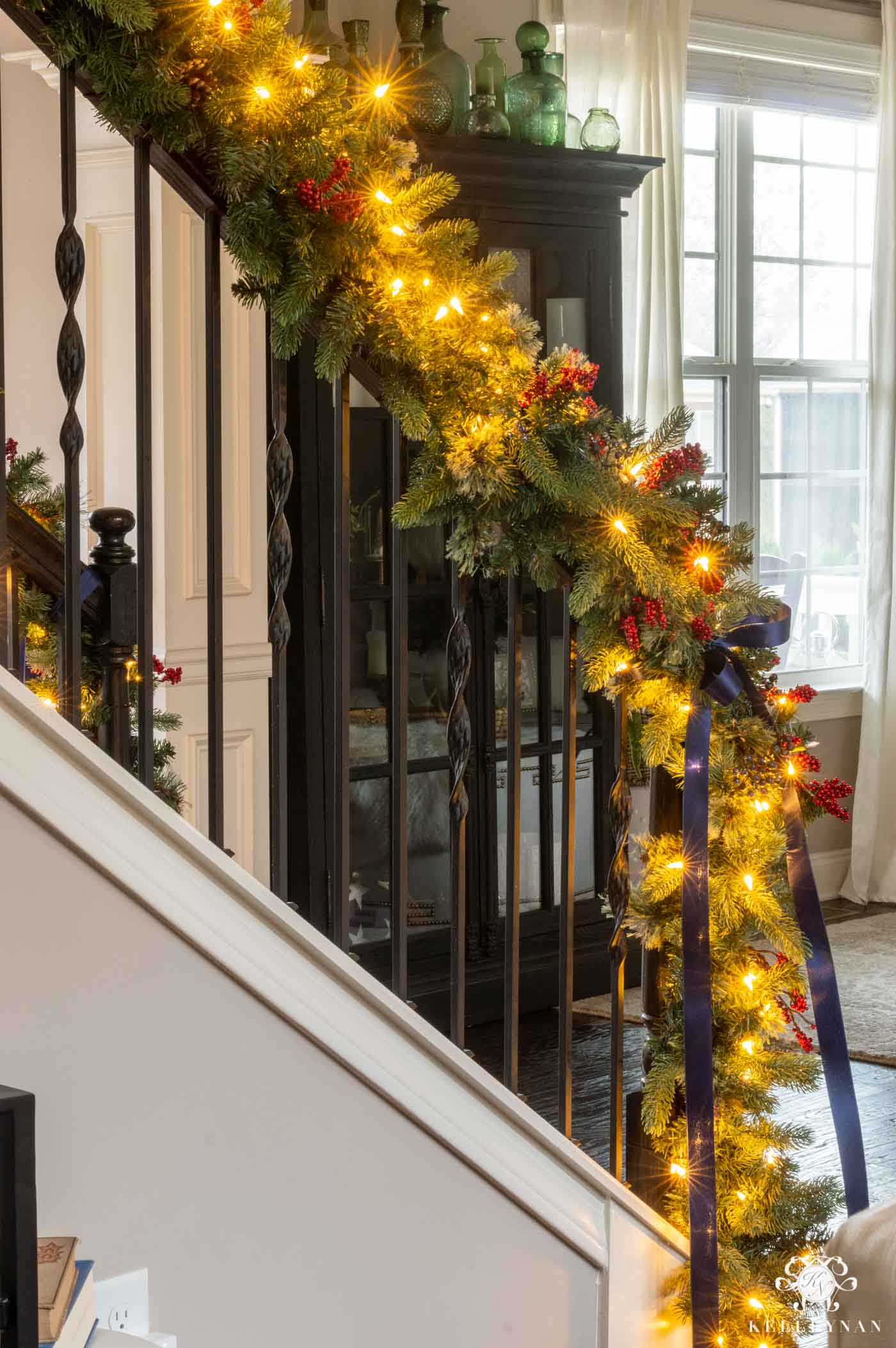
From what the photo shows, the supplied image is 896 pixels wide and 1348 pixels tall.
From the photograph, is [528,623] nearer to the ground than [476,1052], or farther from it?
farther from it

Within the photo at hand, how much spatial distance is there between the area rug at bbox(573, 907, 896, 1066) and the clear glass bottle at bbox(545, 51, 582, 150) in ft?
7.73

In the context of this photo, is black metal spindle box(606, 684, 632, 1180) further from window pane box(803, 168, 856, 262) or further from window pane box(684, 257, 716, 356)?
window pane box(803, 168, 856, 262)

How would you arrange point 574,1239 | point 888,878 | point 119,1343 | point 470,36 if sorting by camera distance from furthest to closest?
1. point 888,878
2. point 470,36
3. point 574,1239
4. point 119,1343

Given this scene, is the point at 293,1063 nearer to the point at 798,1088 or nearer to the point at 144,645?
the point at 144,645

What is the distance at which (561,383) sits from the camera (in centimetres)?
154

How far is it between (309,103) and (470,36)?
9.97ft

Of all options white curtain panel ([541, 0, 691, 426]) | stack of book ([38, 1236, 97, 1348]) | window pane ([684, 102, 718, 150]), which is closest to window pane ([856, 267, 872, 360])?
window pane ([684, 102, 718, 150])

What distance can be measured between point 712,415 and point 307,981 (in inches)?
154

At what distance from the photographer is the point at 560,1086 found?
174cm

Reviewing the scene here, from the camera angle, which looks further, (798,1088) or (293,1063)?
(798,1088)

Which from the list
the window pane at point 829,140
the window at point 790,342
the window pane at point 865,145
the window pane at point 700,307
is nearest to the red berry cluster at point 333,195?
the window at point 790,342

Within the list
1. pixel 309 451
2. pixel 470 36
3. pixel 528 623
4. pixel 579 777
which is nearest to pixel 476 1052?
pixel 579 777

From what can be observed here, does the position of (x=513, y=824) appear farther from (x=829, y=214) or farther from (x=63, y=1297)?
(x=829, y=214)

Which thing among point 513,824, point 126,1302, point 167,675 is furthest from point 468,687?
point 126,1302
